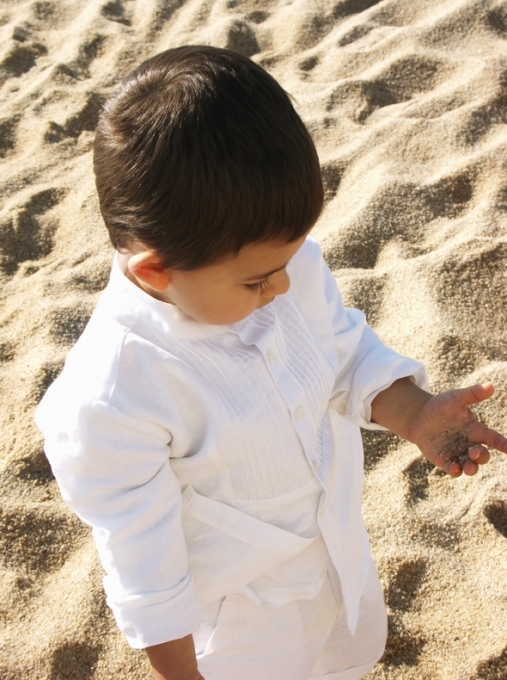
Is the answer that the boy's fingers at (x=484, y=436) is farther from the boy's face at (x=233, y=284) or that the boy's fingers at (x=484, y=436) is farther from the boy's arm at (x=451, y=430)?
the boy's face at (x=233, y=284)

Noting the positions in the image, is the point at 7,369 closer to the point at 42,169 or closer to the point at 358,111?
the point at 42,169

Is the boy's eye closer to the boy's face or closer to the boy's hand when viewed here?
the boy's face

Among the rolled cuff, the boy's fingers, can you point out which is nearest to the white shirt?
the rolled cuff

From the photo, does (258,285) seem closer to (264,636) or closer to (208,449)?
(208,449)

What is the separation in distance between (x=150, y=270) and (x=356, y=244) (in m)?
1.26

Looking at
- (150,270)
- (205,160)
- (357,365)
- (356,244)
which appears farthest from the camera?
(356,244)

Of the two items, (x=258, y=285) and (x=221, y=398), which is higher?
(x=258, y=285)

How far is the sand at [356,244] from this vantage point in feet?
5.08

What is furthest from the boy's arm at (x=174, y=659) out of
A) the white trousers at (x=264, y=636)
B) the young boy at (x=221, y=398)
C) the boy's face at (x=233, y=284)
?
the boy's face at (x=233, y=284)

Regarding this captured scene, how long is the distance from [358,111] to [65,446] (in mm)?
1899

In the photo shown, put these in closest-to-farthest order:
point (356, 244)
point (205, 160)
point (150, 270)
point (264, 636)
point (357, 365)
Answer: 1. point (205, 160)
2. point (150, 270)
3. point (264, 636)
4. point (357, 365)
5. point (356, 244)

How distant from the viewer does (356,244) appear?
7.01 feet

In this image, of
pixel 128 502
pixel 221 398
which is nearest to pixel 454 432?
pixel 221 398

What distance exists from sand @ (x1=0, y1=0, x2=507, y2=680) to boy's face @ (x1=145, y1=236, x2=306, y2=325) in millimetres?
828
